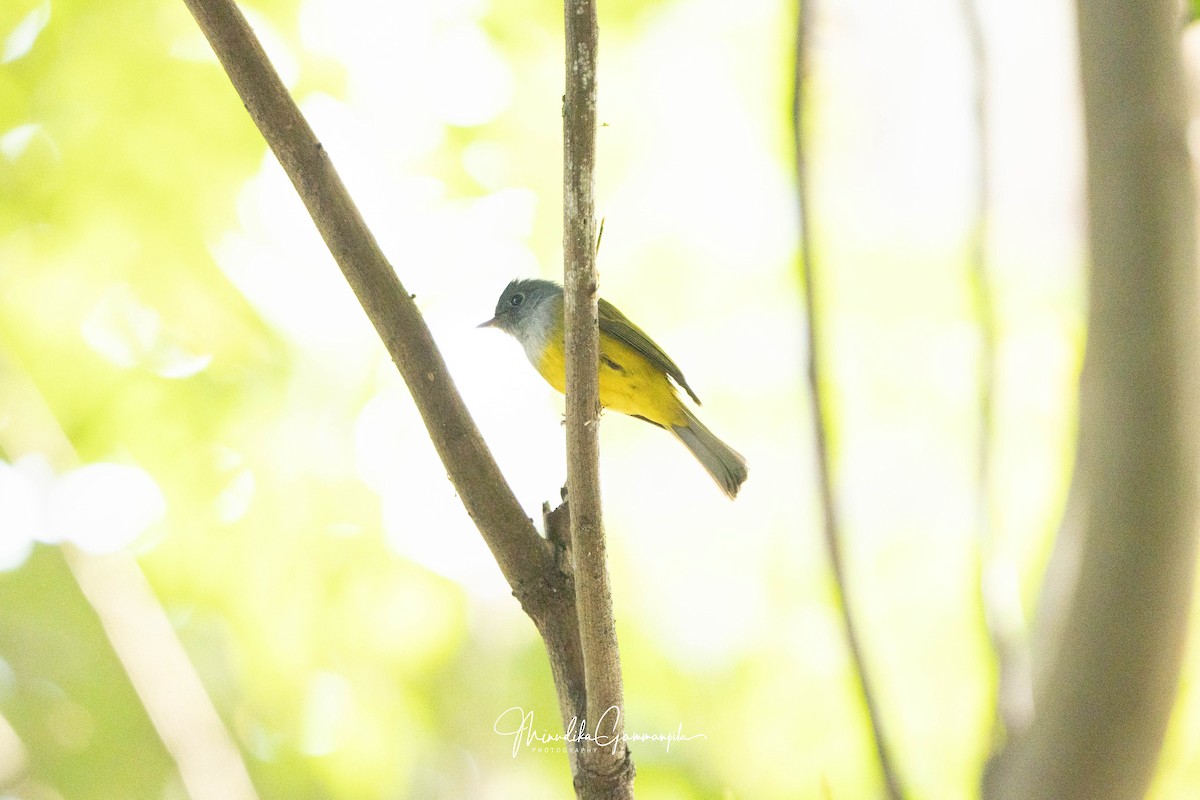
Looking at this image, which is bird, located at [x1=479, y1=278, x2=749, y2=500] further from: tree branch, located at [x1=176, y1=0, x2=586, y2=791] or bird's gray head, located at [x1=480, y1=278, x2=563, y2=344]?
tree branch, located at [x1=176, y1=0, x2=586, y2=791]

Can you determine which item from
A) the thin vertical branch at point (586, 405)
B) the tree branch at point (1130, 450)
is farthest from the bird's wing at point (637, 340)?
the tree branch at point (1130, 450)

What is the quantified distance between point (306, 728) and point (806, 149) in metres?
4.64

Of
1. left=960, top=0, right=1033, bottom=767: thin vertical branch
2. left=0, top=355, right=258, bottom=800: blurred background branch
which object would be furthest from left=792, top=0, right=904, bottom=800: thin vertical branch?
left=0, top=355, right=258, bottom=800: blurred background branch

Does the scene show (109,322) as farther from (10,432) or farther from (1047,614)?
(1047,614)

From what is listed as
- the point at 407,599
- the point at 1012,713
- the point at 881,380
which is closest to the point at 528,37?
the point at 881,380

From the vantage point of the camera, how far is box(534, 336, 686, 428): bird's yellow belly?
4523 millimetres

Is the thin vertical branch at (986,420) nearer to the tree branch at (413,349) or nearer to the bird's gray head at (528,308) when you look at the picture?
the tree branch at (413,349)

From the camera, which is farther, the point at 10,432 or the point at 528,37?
the point at 528,37

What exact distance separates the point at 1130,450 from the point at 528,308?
3.74 meters

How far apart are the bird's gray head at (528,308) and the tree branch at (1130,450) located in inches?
116

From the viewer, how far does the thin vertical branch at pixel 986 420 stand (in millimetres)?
2863

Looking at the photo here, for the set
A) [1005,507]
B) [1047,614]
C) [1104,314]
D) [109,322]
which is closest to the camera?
[1104,314]

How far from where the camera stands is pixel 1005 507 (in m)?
4.23

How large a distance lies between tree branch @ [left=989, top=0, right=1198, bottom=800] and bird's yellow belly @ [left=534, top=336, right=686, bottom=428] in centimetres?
248
